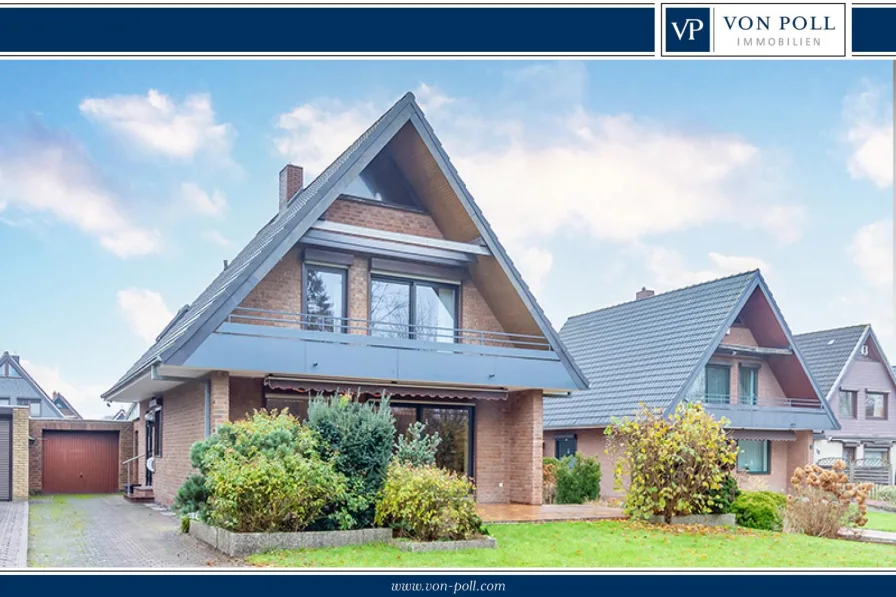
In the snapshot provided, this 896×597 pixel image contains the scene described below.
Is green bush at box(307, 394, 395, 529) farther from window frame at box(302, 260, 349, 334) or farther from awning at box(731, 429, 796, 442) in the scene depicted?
awning at box(731, 429, 796, 442)

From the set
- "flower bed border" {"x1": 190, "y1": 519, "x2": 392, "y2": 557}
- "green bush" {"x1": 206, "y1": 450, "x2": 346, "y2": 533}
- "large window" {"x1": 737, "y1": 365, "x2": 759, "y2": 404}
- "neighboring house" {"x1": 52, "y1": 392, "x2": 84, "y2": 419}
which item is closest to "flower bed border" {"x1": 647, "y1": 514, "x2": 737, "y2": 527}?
"flower bed border" {"x1": 190, "y1": 519, "x2": 392, "y2": 557}

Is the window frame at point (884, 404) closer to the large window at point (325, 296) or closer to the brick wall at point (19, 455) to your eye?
the large window at point (325, 296)

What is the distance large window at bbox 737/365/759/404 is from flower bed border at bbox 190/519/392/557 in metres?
20.2

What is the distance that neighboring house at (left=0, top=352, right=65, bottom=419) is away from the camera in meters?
49.7

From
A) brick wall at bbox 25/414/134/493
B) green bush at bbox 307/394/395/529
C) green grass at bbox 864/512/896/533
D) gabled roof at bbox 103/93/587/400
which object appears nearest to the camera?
green bush at bbox 307/394/395/529

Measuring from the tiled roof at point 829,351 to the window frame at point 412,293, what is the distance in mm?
21387

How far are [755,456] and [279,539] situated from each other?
893 inches

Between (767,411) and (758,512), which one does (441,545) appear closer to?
(758,512)

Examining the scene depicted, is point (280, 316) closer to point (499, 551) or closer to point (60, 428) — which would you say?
point (499, 551)

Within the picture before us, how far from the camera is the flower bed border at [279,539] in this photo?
12.5 meters

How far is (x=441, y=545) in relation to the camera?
13.1 meters

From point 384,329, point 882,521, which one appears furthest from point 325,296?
point 882,521

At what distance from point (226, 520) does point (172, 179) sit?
251 inches

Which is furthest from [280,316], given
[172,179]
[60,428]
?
[60,428]
